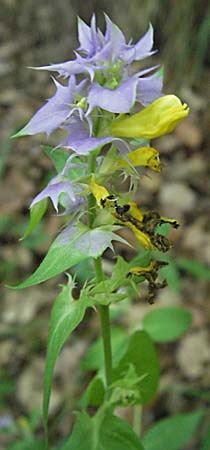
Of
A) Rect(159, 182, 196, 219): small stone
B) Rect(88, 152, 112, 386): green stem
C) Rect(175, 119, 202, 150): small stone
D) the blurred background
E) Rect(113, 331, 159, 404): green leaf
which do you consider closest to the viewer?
Rect(88, 152, 112, 386): green stem

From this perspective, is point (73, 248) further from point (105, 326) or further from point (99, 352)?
point (99, 352)

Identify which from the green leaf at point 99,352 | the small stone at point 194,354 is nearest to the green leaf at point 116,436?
the green leaf at point 99,352

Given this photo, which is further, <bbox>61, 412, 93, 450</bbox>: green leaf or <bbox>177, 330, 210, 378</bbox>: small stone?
<bbox>177, 330, 210, 378</bbox>: small stone

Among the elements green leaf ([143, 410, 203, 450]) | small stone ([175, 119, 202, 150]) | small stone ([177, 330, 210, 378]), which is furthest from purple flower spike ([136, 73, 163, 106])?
small stone ([175, 119, 202, 150])

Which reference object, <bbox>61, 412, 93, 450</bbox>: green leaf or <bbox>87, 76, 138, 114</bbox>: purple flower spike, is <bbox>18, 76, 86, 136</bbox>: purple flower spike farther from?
<bbox>61, 412, 93, 450</bbox>: green leaf

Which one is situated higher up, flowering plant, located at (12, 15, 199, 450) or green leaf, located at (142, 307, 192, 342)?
flowering plant, located at (12, 15, 199, 450)
